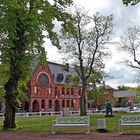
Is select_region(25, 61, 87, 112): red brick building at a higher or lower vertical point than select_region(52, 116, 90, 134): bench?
higher

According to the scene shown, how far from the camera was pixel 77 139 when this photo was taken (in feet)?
59.5

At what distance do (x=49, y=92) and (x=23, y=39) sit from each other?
2706 inches

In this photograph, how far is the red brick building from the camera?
88250mm

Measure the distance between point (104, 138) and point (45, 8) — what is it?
12643mm

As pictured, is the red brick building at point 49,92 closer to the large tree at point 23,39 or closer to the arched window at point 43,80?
the arched window at point 43,80

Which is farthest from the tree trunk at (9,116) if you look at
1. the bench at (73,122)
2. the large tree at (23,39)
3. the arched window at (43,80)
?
the arched window at (43,80)

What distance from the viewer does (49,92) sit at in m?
95.3

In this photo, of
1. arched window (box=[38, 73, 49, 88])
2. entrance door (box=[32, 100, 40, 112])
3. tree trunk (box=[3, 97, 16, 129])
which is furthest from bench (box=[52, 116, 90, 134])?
arched window (box=[38, 73, 49, 88])

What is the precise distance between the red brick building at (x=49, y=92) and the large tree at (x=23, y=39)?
53855mm

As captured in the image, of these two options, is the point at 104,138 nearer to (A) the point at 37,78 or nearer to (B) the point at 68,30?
(B) the point at 68,30

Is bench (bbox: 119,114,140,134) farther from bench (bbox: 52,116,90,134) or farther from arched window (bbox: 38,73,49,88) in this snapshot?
arched window (bbox: 38,73,49,88)

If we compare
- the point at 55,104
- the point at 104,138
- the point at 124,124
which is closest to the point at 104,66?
the point at 124,124

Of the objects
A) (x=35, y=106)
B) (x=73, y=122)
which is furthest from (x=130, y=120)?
(x=35, y=106)

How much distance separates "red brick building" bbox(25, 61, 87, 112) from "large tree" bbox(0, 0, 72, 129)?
Answer: 2120 inches
